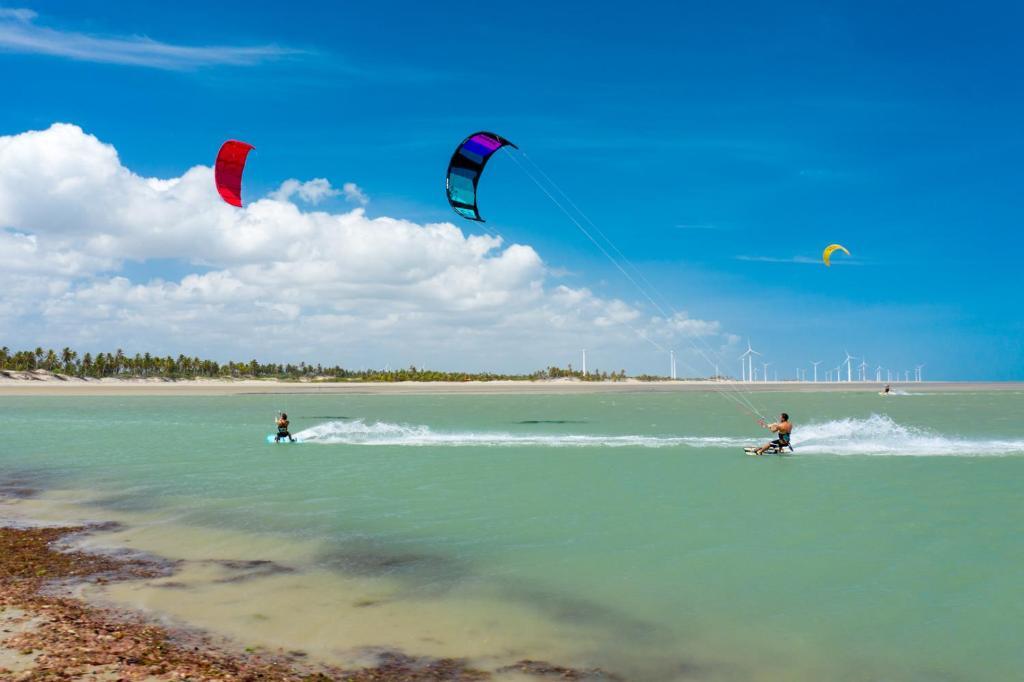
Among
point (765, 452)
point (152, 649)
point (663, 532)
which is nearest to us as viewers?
point (152, 649)

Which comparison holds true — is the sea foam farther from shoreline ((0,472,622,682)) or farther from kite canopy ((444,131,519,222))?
shoreline ((0,472,622,682))

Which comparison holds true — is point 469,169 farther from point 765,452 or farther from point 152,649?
point 152,649

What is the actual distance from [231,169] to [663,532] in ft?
56.0

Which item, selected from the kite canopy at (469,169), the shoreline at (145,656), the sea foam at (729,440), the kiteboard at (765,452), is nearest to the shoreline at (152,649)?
the shoreline at (145,656)

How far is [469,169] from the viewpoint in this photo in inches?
821

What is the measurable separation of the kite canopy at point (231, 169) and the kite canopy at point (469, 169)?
6.63 m

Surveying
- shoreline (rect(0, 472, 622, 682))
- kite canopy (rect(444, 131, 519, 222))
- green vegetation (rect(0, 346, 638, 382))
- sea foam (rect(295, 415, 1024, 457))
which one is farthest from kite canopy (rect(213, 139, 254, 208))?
green vegetation (rect(0, 346, 638, 382))

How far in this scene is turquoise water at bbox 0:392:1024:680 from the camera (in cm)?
724

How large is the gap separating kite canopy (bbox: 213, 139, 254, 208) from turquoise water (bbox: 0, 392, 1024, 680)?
785cm

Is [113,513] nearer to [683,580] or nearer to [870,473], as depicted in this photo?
[683,580]

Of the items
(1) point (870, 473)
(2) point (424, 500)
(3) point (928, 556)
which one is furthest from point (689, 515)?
(1) point (870, 473)

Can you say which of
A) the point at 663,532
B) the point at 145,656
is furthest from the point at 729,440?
the point at 145,656

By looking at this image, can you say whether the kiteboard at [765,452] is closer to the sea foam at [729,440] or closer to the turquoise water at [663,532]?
the turquoise water at [663,532]

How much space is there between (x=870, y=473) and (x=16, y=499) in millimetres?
19536
